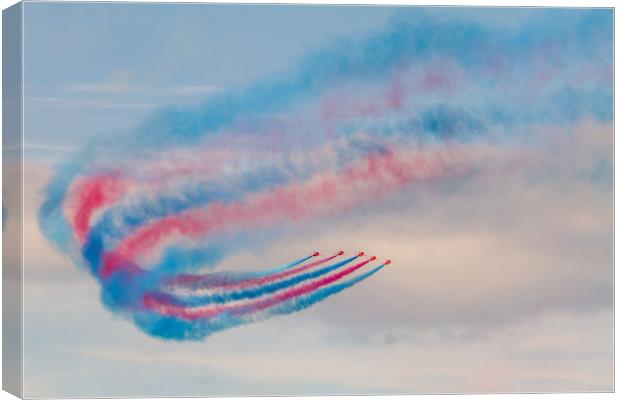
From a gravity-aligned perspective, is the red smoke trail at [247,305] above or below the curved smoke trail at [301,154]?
below

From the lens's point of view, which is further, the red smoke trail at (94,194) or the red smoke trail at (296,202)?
the red smoke trail at (296,202)

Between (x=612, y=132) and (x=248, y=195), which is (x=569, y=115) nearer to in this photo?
(x=612, y=132)

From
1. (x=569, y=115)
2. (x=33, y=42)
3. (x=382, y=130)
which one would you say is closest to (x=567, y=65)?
(x=569, y=115)

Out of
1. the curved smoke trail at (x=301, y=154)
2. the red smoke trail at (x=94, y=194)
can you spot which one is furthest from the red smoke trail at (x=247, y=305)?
the red smoke trail at (x=94, y=194)

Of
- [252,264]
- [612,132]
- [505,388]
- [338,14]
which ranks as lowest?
[505,388]

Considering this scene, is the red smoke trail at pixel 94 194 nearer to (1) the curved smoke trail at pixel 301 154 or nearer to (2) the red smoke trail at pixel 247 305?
(1) the curved smoke trail at pixel 301 154

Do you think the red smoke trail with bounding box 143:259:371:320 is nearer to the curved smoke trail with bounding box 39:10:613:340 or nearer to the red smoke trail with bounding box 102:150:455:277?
the curved smoke trail with bounding box 39:10:613:340
